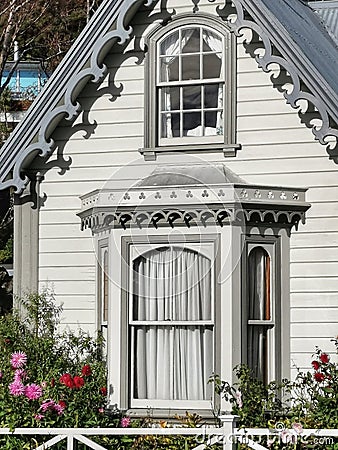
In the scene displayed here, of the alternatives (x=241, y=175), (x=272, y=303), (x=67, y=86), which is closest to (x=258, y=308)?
(x=272, y=303)

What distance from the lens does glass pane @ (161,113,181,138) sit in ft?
44.6

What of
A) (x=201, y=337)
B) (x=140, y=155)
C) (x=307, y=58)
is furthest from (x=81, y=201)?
(x=307, y=58)

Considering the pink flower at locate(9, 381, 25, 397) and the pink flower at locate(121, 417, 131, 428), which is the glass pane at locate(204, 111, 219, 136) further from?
the pink flower at locate(9, 381, 25, 397)

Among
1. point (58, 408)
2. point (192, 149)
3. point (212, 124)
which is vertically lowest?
point (58, 408)

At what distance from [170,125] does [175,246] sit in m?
1.67

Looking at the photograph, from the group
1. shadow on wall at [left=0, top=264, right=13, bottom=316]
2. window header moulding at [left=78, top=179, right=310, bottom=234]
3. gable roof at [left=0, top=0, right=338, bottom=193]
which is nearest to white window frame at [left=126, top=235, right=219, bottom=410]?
window header moulding at [left=78, top=179, right=310, bottom=234]

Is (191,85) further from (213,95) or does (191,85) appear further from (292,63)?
(292,63)

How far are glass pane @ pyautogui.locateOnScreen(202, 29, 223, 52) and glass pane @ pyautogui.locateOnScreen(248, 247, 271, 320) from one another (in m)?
2.55

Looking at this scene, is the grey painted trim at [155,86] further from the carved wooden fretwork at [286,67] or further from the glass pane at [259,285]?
the glass pane at [259,285]

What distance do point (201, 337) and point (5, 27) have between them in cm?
1388

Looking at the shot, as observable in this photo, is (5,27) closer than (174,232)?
No

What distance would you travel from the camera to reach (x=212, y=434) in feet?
34.0

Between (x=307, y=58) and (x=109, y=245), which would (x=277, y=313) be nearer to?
(x=109, y=245)

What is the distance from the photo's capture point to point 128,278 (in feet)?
42.3
